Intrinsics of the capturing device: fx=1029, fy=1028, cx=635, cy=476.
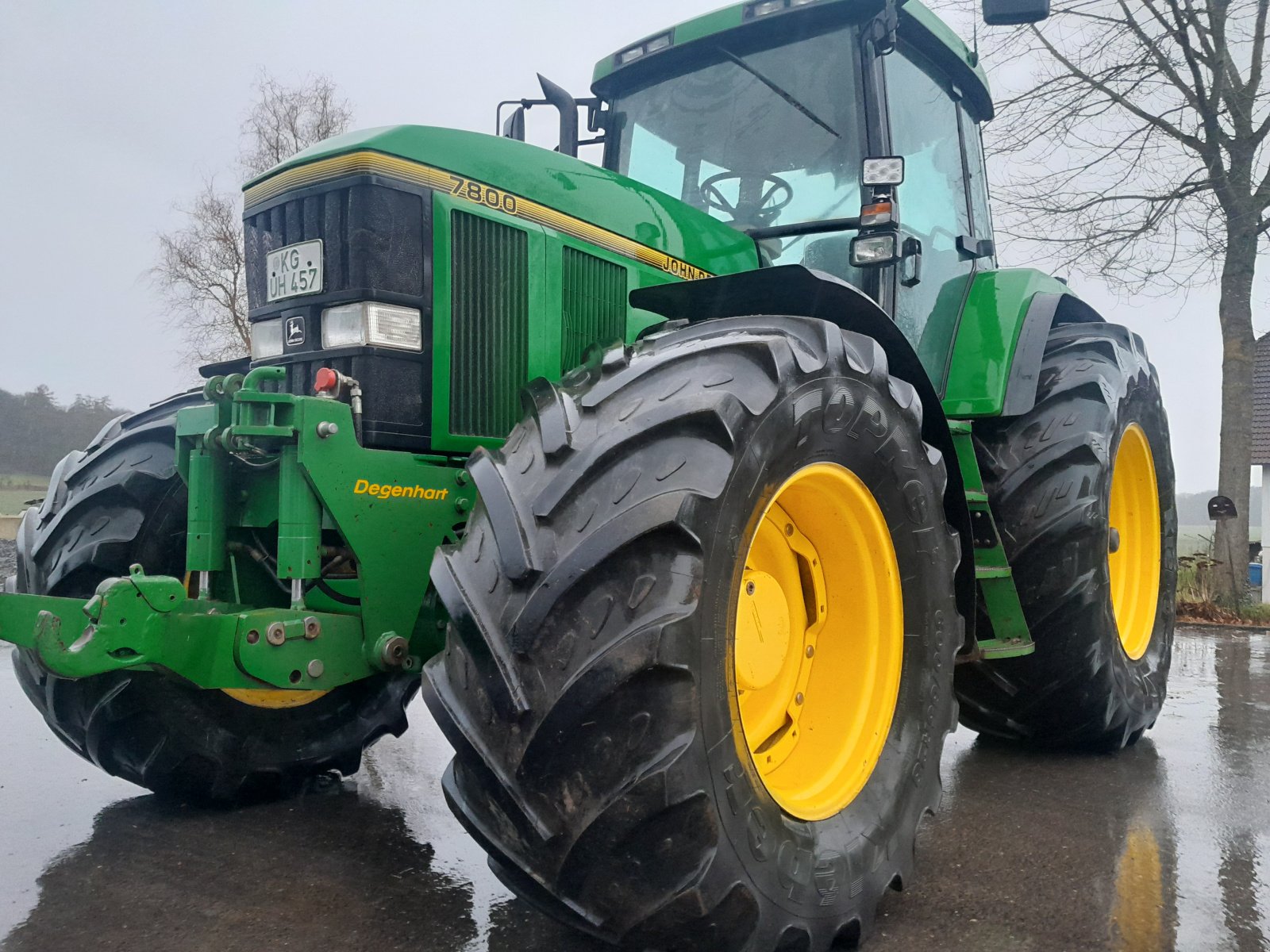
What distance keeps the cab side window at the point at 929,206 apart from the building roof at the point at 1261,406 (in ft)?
38.0

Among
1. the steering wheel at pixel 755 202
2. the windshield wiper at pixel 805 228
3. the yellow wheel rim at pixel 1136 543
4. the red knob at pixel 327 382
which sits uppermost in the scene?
the steering wheel at pixel 755 202

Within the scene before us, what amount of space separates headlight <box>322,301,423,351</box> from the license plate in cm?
10

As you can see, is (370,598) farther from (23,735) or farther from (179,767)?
(23,735)

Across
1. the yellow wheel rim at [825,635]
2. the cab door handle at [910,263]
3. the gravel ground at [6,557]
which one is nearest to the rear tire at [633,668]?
the yellow wheel rim at [825,635]

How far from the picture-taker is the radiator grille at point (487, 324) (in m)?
2.70

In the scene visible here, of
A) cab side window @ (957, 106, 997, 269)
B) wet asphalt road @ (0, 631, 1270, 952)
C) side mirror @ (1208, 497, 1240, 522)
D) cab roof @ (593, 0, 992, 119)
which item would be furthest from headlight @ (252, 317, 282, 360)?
side mirror @ (1208, 497, 1240, 522)

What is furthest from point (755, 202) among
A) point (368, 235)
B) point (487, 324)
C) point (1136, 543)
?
point (1136, 543)

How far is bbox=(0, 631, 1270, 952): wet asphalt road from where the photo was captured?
7.22 feet

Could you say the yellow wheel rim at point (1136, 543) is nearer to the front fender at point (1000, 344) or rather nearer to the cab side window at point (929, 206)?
the front fender at point (1000, 344)

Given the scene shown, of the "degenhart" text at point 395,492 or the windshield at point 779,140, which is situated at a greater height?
the windshield at point 779,140

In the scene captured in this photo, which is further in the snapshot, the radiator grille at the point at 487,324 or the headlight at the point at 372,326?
the radiator grille at the point at 487,324

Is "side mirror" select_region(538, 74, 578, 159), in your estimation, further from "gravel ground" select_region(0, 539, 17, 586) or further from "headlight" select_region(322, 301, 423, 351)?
"gravel ground" select_region(0, 539, 17, 586)

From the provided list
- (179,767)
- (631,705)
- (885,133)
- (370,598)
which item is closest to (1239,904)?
(631,705)

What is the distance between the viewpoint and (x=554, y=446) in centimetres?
192
